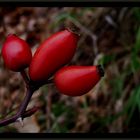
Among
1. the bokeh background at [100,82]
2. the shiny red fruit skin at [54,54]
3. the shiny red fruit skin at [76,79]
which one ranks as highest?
the shiny red fruit skin at [54,54]

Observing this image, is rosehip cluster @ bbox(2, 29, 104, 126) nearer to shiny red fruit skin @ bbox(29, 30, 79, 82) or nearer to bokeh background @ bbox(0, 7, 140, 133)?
shiny red fruit skin @ bbox(29, 30, 79, 82)

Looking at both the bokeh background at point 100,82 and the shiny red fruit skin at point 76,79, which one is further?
the bokeh background at point 100,82

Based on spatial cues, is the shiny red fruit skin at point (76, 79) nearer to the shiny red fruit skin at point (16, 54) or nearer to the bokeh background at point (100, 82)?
the shiny red fruit skin at point (16, 54)

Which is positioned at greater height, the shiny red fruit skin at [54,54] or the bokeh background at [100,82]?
the shiny red fruit skin at [54,54]

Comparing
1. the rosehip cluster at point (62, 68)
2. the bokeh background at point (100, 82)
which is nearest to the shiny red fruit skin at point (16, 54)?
the rosehip cluster at point (62, 68)

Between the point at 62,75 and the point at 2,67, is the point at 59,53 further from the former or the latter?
the point at 2,67

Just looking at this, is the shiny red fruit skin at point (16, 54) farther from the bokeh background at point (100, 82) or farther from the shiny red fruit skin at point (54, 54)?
the bokeh background at point (100, 82)

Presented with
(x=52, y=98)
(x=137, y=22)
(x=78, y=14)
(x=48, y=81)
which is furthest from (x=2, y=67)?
(x=48, y=81)

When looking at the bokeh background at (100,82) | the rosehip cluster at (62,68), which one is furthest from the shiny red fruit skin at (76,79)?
the bokeh background at (100,82)
